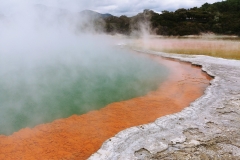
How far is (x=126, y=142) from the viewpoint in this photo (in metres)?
3.09

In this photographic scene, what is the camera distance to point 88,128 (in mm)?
3863

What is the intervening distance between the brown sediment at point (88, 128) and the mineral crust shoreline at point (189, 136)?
42 cm

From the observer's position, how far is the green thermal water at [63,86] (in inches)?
179

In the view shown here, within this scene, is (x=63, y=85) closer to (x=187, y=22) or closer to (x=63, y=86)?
(x=63, y=86)

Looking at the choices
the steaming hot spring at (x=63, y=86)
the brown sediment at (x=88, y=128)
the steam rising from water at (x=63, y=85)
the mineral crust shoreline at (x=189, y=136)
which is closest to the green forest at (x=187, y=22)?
the steam rising from water at (x=63, y=85)

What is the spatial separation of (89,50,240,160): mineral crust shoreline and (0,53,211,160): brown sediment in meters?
0.42

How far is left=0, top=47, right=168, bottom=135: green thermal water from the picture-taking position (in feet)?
14.9

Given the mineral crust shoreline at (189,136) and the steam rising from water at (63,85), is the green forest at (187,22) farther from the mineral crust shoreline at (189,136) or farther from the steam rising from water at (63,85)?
the mineral crust shoreline at (189,136)

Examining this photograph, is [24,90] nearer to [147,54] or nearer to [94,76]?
[94,76]

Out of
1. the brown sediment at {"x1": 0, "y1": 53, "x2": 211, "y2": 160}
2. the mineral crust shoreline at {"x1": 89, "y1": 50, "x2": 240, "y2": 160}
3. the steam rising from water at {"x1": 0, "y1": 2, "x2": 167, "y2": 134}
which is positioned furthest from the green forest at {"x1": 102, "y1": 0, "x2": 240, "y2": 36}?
the mineral crust shoreline at {"x1": 89, "y1": 50, "x2": 240, "y2": 160}

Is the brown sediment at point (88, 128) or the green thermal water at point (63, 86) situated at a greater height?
the green thermal water at point (63, 86)

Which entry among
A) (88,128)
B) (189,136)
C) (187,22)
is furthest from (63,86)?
(187,22)

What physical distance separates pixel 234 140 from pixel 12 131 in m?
3.27

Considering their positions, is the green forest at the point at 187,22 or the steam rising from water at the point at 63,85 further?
the green forest at the point at 187,22
